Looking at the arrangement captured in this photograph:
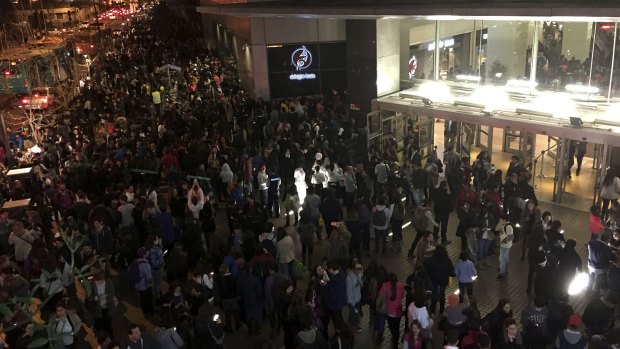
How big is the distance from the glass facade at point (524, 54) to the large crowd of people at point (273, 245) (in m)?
3.04

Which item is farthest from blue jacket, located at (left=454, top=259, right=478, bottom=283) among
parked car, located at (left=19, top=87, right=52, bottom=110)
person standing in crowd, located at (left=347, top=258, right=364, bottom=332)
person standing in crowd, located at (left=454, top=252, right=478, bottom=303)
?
parked car, located at (left=19, top=87, right=52, bottom=110)

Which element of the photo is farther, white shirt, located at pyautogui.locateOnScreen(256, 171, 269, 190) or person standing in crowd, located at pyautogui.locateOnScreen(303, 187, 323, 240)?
white shirt, located at pyautogui.locateOnScreen(256, 171, 269, 190)

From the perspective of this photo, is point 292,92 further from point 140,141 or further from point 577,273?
point 577,273

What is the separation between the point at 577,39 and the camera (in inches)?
557

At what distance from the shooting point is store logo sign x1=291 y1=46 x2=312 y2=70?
76.2 ft

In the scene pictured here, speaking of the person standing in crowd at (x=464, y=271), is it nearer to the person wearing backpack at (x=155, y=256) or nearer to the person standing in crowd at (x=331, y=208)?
the person standing in crowd at (x=331, y=208)

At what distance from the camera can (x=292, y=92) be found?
23641mm

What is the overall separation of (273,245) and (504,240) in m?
4.03

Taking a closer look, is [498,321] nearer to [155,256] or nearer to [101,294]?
[155,256]

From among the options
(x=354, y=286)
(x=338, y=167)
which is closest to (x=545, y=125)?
(x=338, y=167)

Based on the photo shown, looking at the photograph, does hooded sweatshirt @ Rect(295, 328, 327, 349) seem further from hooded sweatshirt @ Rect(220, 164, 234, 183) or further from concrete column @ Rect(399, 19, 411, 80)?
concrete column @ Rect(399, 19, 411, 80)

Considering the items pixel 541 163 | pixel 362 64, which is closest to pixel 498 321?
pixel 541 163

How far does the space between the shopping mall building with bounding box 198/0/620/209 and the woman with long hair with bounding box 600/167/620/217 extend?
782 millimetres

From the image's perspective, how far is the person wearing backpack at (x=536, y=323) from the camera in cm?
740
